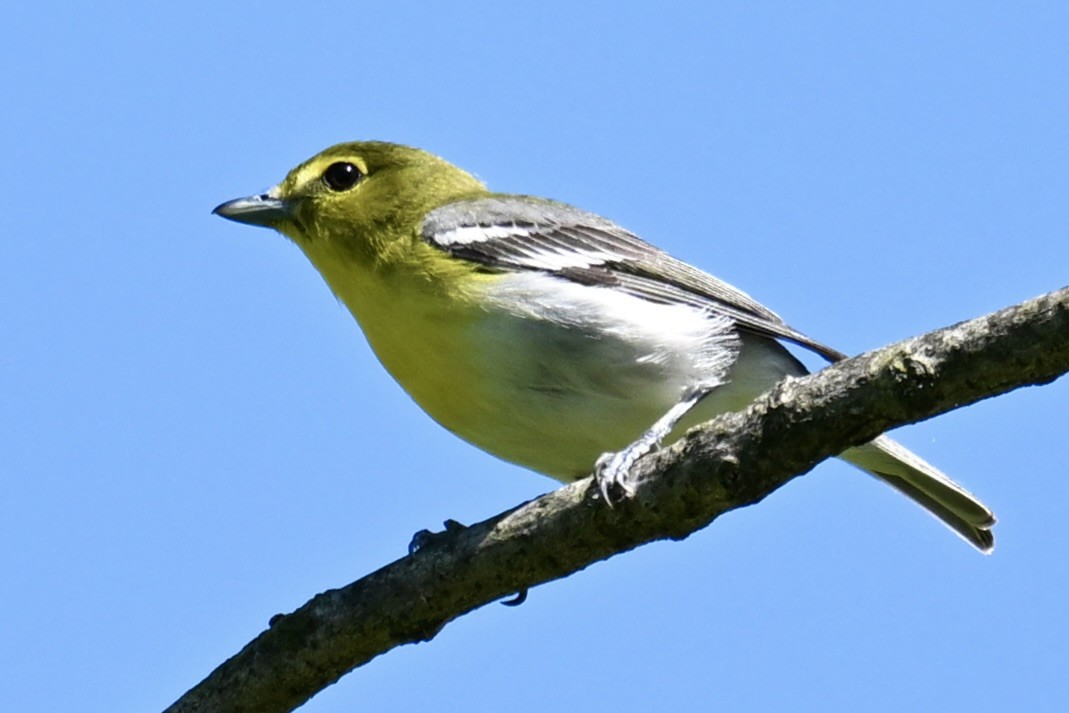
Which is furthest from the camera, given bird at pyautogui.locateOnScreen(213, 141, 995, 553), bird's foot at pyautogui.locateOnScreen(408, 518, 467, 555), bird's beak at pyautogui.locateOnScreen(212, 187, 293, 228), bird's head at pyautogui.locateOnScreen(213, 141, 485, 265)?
bird's beak at pyautogui.locateOnScreen(212, 187, 293, 228)

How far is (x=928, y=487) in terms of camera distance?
749 cm

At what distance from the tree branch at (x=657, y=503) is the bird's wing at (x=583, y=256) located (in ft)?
6.83

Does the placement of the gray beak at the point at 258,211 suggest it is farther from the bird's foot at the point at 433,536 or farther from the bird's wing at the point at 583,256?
the bird's foot at the point at 433,536

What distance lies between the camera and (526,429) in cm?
688

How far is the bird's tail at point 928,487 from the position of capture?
732cm

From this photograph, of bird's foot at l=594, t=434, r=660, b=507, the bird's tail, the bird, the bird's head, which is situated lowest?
bird's foot at l=594, t=434, r=660, b=507

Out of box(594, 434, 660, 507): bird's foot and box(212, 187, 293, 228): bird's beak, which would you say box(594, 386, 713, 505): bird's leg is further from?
box(212, 187, 293, 228): bird's beak

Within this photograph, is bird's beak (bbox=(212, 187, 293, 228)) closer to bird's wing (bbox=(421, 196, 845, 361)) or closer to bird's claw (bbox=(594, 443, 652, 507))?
bird's wing (bbox=(421, 196, 845, 361))

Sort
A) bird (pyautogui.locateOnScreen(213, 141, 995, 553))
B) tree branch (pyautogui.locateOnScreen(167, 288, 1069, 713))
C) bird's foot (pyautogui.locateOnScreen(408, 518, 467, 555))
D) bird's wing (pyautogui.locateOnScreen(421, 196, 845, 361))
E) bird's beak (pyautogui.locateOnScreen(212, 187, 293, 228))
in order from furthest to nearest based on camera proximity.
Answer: bird's beak (pyautogui.locateOnScreen(212, 187, 293, 228)) < bird's wing (pyautogui.locateOnScreen(421, 196, 845, 361)) < bird (pyautogui.locateOnScreen(213, 141, 995, 553)) < bird's foot (pyautogui.locateOnScreen(408, 518, 467, 555)) < tree branch (pyautogui.locateOnScreen(167, 288, 1069, 713))

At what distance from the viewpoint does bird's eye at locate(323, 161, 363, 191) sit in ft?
27.4

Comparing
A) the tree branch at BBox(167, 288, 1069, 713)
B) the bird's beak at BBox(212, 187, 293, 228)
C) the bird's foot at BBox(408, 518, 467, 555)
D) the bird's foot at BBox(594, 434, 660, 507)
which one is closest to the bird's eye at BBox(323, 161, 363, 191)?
the bird's beak at BBox(212, 187, 293, 228)

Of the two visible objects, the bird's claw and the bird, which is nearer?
the bird's claw

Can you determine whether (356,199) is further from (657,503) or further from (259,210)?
(657,503)

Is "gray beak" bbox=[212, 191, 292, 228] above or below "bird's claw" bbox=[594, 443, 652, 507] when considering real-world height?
above
